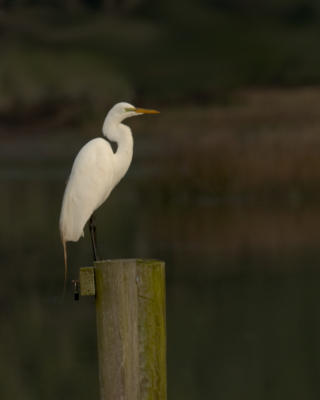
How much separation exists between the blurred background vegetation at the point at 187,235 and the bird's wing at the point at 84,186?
2.14 meters

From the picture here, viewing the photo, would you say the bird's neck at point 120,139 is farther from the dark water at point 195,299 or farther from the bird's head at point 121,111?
the dark water at point 195,299

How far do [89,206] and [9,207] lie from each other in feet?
38.3

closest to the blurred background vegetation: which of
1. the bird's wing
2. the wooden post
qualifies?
the bird's wing

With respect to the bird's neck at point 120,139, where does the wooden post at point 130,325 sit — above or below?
below

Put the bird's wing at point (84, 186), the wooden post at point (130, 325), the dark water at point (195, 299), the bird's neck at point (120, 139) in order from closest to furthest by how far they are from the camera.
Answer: the wooden post at point (130, 325) < the bird's wing at point (84, 186) < the bird's neck at point (120, 139) < the dark water at point (195, 299)

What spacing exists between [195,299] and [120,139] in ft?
14.6

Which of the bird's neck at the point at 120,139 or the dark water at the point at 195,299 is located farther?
the dark water at the point at 195,299

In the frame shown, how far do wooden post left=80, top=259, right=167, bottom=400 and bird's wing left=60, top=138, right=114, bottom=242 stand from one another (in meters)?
1.01

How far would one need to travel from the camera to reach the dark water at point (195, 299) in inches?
273

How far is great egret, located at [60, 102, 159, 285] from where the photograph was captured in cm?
473

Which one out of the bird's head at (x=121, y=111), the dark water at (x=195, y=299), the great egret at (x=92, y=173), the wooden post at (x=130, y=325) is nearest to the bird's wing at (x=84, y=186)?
the great egret at (x=92, y=173)

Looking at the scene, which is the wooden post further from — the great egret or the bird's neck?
the bird's neck

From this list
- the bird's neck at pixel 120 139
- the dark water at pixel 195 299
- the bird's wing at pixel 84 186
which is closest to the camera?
the bird's wing at pixel 84 186

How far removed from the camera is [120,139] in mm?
4871
